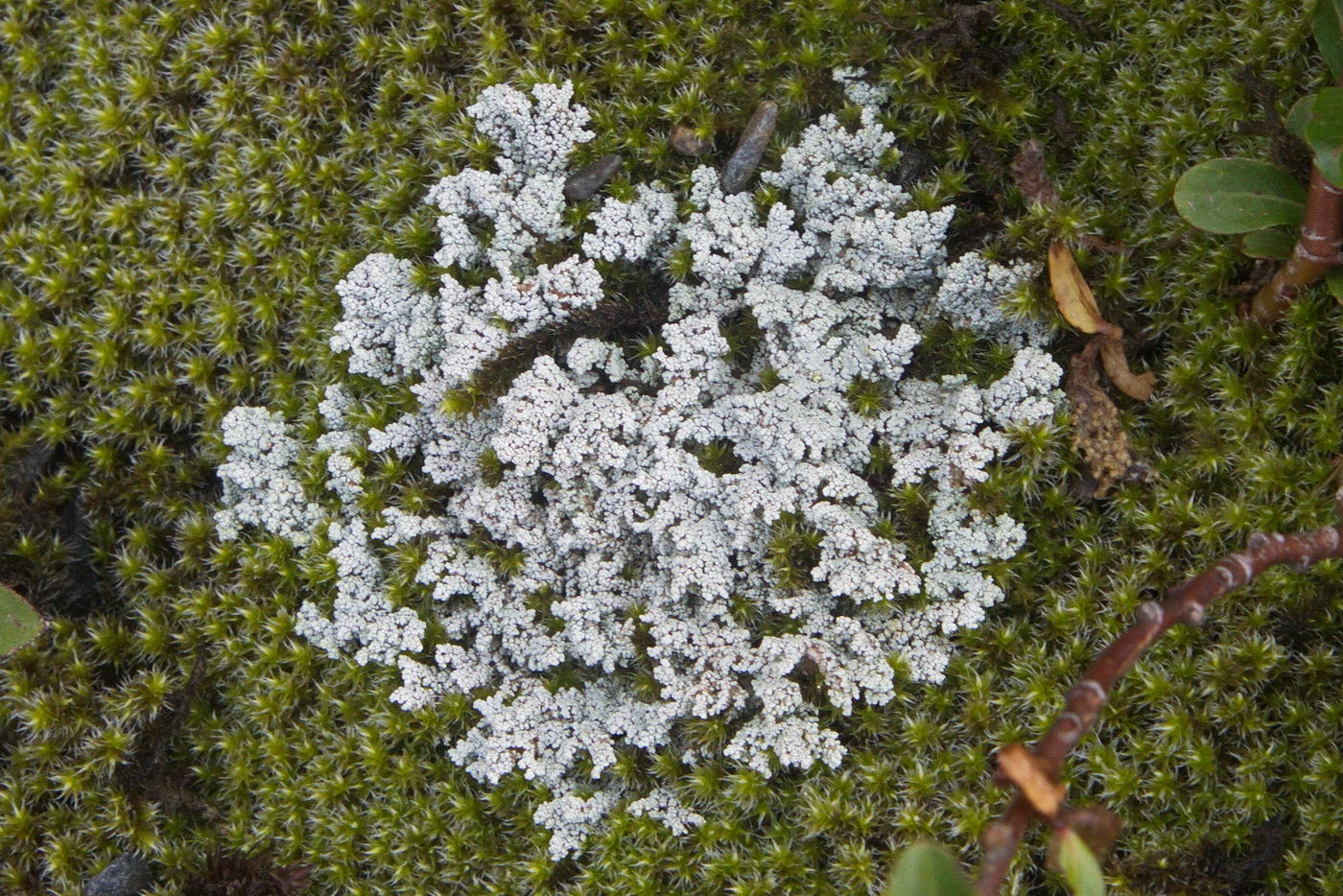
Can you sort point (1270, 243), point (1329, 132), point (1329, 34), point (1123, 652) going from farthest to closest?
point (1270, 243)
point (1329, 34)
point (1329, 132)
point (1123, 652)

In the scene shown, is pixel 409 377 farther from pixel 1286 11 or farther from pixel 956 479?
pixel 1286 11

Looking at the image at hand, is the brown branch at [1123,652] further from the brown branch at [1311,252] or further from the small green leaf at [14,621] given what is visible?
the small green leaf at [14,621]

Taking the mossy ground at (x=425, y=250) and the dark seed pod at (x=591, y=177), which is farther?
the dark seed pod at (x=591, y=177)

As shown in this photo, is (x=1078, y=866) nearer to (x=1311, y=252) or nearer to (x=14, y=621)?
(x=1311, y=252)

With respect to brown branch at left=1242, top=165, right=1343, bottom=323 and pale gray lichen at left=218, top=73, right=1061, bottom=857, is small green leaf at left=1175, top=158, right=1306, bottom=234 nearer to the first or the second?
brown branch at left=1242, top=165, right=1343, bottom=323

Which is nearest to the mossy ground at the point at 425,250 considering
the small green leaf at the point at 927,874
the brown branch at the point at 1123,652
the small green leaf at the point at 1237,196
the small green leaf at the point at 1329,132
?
the small green leaf at the point at 1237,196

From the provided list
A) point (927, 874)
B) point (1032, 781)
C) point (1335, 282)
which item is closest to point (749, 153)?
point (1335, 282)
